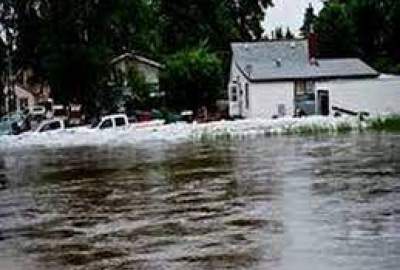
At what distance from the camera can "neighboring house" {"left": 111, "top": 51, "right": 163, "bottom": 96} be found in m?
67.4

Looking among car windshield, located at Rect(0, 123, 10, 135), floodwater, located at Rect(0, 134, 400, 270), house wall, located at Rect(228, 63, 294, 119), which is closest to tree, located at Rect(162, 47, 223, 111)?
house wall, located at Rect(228, 63, 294, 119)

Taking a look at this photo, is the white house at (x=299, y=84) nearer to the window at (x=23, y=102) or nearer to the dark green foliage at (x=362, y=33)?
the dark green foliage at (x=362, y=33)

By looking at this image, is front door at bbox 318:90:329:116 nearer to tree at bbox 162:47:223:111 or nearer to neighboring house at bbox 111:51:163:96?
tree at bbox 162:47:223:111

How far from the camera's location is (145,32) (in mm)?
69875

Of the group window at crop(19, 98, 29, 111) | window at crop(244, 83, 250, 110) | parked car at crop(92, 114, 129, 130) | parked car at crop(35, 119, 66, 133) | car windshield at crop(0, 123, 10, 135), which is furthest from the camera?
window at crop(19, 98, 29, 111)

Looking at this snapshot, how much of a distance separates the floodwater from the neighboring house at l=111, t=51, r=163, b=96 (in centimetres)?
3376

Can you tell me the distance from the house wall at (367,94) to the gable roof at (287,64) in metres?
1.66

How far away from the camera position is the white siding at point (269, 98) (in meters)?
64.0

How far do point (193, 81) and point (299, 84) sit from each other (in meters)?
6.34

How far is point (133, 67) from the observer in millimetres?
72000

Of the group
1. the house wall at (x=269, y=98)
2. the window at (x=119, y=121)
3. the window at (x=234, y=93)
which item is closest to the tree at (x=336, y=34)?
the window at (x=234, y=93)

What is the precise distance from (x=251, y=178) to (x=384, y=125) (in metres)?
25.0

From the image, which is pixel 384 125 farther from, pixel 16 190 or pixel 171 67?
pixel 16 190

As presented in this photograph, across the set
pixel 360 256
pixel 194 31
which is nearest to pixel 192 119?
pixel 194 31
